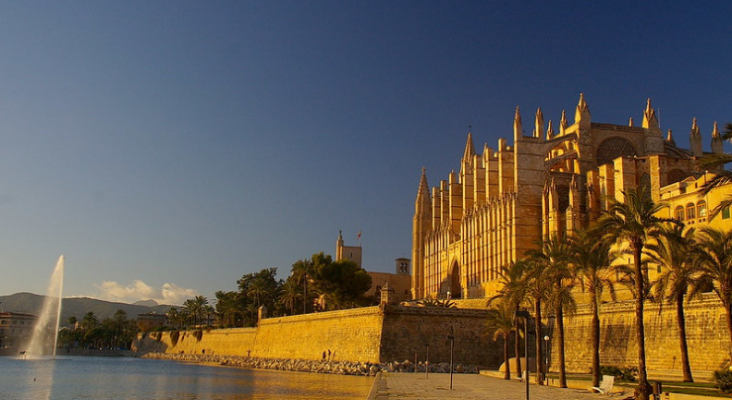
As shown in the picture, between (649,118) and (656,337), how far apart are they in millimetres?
33492

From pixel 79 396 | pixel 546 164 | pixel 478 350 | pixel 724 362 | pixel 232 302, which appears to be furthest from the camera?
pixel 232 302

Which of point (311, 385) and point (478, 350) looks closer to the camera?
point (311, 385)

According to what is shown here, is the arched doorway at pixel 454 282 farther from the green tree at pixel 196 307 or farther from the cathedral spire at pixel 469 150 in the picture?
the green tree at pixel 196 307

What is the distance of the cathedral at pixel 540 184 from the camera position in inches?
1903

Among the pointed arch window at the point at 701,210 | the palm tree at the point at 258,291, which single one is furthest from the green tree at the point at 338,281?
the pointed arch window at the point at 701,210

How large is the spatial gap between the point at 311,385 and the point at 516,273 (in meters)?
11.4

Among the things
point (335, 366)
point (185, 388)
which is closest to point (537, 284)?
point (185, 388)

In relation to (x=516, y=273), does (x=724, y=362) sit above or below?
below

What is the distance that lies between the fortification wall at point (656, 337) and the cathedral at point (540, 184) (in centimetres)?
1206

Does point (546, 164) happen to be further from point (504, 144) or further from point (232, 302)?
point (232, 302)

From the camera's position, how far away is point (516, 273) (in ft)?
99.1

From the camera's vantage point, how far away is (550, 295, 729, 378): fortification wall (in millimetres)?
26641

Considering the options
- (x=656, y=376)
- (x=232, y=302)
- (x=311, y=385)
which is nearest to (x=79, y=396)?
(x=311, y=385)

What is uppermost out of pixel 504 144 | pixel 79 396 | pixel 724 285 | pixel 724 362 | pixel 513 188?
pixel 504 144
